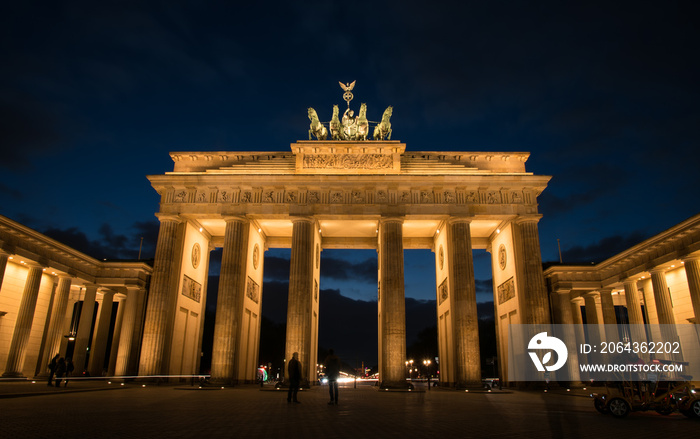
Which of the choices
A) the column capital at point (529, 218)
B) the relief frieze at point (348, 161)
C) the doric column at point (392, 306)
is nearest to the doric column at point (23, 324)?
the relief frieze at point (348, 161)

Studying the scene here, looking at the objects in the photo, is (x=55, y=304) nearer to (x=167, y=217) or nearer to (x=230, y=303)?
(x=167, y=217)

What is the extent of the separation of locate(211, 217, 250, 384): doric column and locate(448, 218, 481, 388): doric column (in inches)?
557

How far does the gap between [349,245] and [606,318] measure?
65.9ft

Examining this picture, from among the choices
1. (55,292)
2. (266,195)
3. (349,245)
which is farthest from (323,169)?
(55,292)

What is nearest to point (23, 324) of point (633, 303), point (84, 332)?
point (84, 332)

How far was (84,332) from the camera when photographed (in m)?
33.8

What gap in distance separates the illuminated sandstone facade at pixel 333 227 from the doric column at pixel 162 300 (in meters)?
0.07

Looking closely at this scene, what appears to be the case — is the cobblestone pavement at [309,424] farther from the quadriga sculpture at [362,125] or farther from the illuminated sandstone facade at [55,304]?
the quadriga sculpture at [362,125]

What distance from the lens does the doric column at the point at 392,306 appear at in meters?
27.8

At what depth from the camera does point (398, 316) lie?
28938 mm

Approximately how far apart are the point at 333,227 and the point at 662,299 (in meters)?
22.1

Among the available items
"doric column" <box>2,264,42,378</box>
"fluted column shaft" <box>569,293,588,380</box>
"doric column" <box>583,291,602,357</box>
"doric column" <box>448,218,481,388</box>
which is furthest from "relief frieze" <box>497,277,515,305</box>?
"doric column" <box>2,264,42,378</box>

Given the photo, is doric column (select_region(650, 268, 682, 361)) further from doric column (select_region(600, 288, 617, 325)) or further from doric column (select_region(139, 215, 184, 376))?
doric column (select_region(139, 215, 184, 376))

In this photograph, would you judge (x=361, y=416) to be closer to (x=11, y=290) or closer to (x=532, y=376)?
(x=532, y=376)
